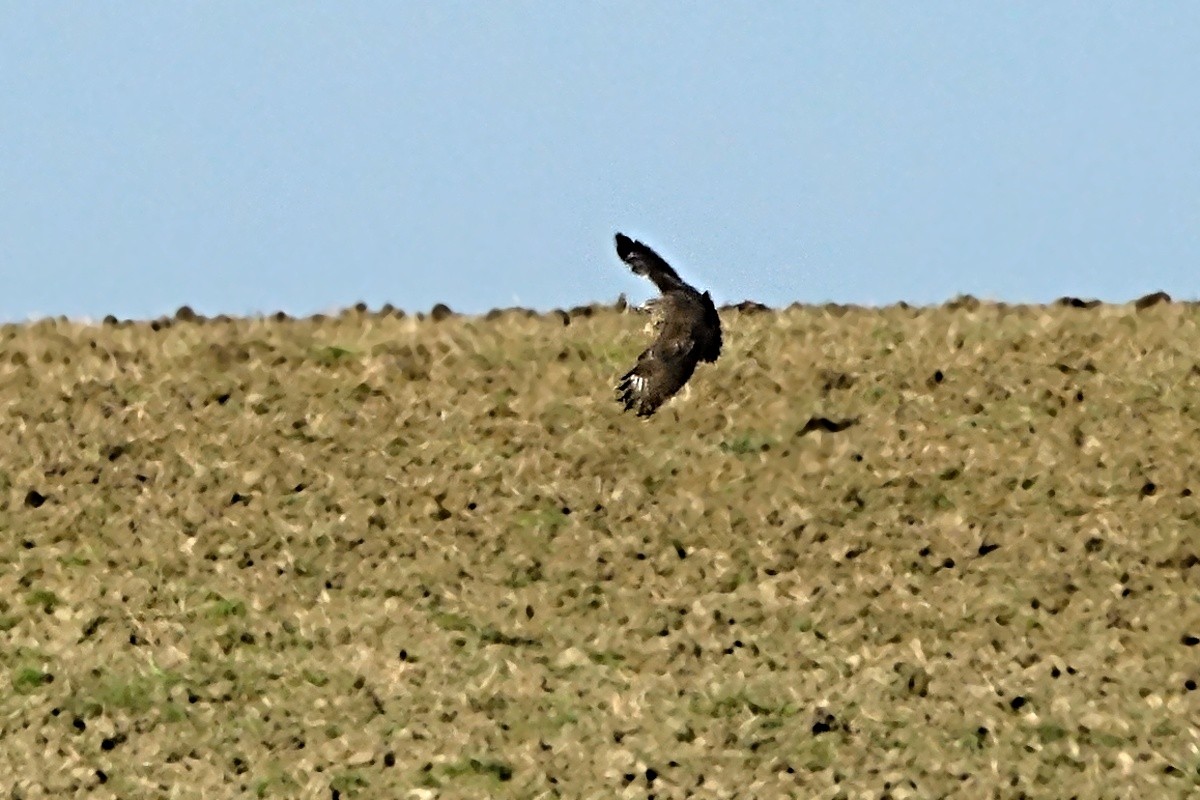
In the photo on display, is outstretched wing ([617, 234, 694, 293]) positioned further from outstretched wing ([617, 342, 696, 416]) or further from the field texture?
the field texture

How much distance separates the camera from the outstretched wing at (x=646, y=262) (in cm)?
1483

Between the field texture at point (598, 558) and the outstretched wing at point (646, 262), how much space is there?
3.00 feet

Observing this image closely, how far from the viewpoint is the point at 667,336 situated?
1509 cm

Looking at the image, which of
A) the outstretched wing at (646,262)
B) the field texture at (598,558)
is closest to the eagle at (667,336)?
the outstretched wing at (646,262)

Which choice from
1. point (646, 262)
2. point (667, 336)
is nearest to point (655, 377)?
point (667, 336)

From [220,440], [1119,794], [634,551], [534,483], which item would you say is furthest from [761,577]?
[220,440]

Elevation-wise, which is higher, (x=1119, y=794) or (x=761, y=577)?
(x=761, y=577)

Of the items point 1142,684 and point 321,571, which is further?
point 321,571

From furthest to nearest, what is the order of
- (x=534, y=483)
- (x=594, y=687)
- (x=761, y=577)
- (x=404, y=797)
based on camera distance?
1. (x=534, y=483)
2. (x=761, y=577)
3. (x=594, y=687)
4. (x=404, y=797)

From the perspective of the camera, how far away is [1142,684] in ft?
41.5

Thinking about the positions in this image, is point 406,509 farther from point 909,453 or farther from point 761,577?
point 909,453

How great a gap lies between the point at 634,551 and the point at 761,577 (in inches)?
30.2

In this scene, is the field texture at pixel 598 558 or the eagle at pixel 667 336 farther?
the eagle at pixel 667 336

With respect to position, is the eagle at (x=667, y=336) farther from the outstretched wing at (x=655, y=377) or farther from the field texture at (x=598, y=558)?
the field texture at (x=598, y=558)
